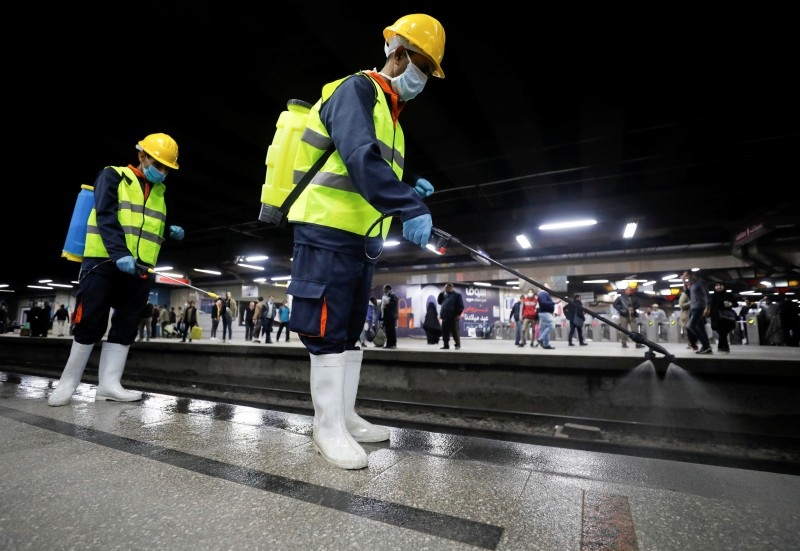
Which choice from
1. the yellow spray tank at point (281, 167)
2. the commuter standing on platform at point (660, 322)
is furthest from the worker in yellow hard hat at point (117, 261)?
the commuter standing on platform at point (660, 322)

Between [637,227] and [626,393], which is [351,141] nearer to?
[626,393]

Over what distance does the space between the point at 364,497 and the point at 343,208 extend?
1252 mm

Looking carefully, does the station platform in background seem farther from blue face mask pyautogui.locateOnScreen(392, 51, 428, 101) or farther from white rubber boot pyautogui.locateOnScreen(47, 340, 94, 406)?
blue face mask pyautogui.locateOnScreen(392, 51, 428, 101)

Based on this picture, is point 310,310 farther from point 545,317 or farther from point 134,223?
point 545,317

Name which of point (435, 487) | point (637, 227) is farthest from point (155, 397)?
point (637, 227)

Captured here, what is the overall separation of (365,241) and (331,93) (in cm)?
80

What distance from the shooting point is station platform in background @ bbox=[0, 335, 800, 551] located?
3.33 ft

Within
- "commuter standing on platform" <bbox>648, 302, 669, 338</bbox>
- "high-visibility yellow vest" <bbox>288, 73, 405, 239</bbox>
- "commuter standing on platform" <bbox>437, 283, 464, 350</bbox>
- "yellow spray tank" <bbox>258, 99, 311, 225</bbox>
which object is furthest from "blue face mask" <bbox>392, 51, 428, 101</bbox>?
"commuter standing on platform" <bbox>648, 302, 669, 338</bbox>

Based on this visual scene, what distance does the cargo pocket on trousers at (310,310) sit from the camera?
1.71 m

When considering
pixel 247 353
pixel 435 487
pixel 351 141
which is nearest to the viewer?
pixel 435 487

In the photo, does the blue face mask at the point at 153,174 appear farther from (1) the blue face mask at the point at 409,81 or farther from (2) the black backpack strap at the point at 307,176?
(1) the blue face mask at the point at 409,81

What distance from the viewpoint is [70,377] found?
117 inches

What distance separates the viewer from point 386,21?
17.9 feet

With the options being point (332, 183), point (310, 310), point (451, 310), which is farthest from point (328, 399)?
point (451, 310)
